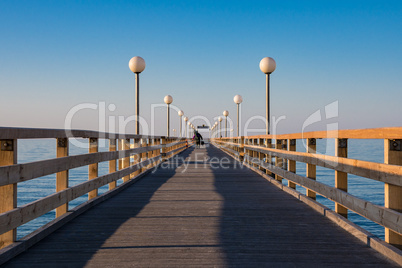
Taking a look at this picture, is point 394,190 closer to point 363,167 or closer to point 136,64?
point 363,167

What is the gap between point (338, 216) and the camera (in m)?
4.56

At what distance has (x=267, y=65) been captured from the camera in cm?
1154

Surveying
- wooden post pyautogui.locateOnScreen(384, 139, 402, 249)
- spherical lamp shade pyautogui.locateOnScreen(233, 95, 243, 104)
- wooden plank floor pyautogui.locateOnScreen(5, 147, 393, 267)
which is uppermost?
spherical lamp shade pyautogui.locateOnScreen(233, 95, 243, 104)

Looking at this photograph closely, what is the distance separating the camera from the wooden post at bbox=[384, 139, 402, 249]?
322 cm

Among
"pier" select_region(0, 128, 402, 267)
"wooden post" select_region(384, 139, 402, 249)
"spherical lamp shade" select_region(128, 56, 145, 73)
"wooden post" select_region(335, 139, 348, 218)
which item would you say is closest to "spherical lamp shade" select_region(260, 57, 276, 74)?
"spherical lamp shade" select_region(128, 56, 145, 73)

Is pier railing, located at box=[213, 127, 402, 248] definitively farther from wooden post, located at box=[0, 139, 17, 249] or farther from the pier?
wooden post, located at box=[0, 139, 17, 249]

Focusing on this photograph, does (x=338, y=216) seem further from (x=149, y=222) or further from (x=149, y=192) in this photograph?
(x=149, y=192)

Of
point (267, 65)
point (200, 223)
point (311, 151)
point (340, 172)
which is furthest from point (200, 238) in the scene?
point (267, 65)

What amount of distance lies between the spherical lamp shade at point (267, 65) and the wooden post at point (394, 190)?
853 cm

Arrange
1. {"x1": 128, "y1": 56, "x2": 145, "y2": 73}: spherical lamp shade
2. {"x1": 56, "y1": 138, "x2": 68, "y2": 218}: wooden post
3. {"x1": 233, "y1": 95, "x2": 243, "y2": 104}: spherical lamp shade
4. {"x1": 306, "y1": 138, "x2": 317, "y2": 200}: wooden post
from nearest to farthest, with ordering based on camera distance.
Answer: {"x1": 56, "y1": 138, "x2": 68, "y2": 218}: wooden post → {"x1": 306, "y1": 138, "x2": 317, "y2": 200}: wooden post → {"x1": 128, "y1": 56, "x2": 145, "y2": 73}: spherical lamp shade → {"x1": 233, "y1": 95, "x2": 243, "y2": 104}: spherical lamp shade

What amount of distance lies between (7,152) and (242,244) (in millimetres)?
2419

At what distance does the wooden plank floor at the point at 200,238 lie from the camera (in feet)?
10.5

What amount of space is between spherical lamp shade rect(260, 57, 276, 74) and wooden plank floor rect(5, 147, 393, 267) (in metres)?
6.20

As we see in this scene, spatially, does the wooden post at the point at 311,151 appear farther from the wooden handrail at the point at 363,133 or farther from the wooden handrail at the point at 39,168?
the wooden handrail at the point at 39,168
